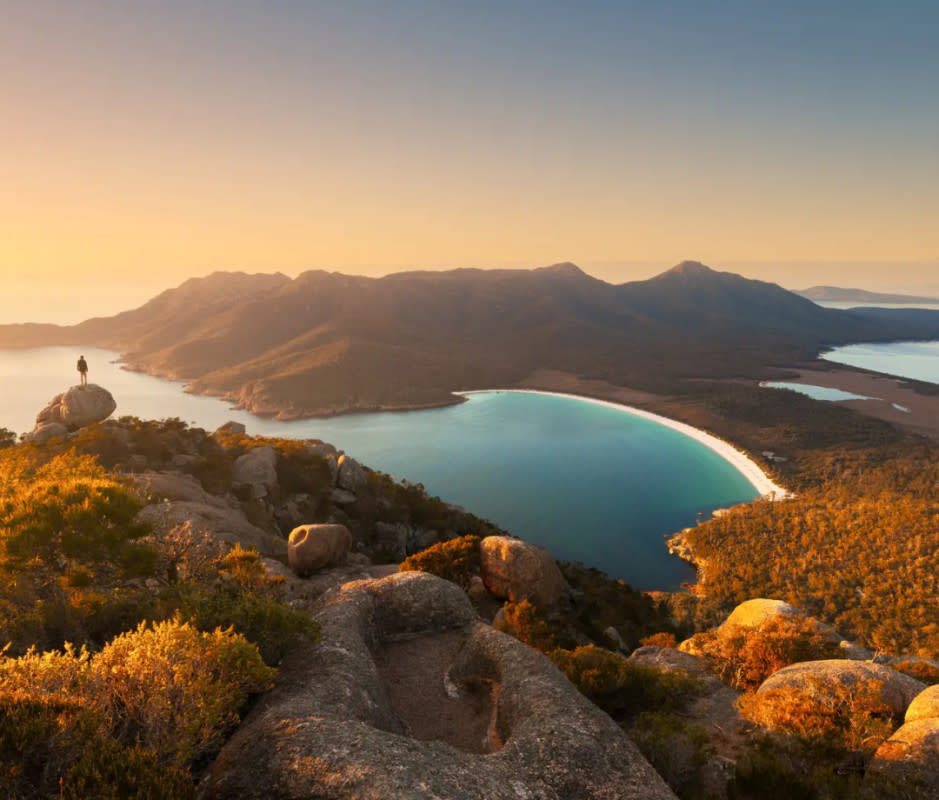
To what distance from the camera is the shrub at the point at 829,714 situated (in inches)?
523

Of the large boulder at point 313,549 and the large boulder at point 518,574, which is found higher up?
the large boulder at point 313,549

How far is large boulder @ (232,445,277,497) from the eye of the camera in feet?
130

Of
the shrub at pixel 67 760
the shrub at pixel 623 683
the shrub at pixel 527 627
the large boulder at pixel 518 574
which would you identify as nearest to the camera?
the shrub at pixel 67 760

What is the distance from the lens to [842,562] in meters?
72.6

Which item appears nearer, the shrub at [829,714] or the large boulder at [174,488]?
the shrub at [829,714]

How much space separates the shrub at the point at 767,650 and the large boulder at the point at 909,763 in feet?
22.4

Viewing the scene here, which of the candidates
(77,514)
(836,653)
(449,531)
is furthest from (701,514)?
(77,514)

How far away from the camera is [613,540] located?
100 metres

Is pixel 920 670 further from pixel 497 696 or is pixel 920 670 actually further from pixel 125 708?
pixel 125 708

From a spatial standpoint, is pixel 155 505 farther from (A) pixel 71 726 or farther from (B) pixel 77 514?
(A) pixel 71 726

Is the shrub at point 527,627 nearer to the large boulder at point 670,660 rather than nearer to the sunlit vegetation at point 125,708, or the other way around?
the large boulder at point 670,660

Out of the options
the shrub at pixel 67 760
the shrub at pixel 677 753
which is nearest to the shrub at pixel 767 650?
the shrub at pixel 677 753

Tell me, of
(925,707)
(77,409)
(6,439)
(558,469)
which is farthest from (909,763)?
(558,469)

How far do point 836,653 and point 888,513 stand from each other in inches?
3333
